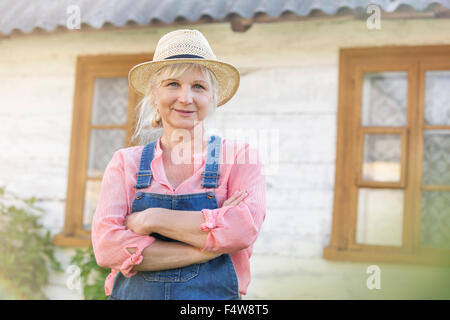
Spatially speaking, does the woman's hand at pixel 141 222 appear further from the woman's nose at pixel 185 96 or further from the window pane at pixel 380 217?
the window pane at pixel 380 217

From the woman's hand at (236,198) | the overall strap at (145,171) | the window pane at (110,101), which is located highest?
the window pane at (110,101)

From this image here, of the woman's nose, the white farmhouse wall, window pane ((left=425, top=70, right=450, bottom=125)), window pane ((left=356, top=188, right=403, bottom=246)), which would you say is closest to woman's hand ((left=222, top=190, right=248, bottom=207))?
the woman's nose

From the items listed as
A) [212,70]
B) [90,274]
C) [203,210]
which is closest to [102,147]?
[90,274]

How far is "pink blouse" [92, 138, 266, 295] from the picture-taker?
6.07ft

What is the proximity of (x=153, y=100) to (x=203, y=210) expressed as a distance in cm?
63

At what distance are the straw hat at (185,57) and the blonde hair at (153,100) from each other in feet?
0.09

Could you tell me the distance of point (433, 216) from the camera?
389 cm

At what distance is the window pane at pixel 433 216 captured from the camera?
12.7 feet

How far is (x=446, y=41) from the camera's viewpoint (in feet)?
12.7

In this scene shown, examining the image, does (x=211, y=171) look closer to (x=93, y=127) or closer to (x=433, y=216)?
(x=433, y=216)

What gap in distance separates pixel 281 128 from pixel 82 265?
7.05ft

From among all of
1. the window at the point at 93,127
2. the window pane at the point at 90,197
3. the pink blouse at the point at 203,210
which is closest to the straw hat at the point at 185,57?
the pink blouse at the point at 203,210
